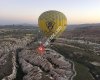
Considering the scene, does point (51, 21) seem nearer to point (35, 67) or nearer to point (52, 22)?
point (52, 22)

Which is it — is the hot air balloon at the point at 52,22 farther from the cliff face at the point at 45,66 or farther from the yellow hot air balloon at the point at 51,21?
the cliff face at the point at 45,66

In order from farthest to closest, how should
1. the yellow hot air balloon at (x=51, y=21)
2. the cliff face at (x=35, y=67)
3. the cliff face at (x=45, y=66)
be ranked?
1. the cliff face at (x=35, y=67)
2. the cliff face at (x=45, y=66)
3. the yellow hot air balloon at (x=51, y=21)

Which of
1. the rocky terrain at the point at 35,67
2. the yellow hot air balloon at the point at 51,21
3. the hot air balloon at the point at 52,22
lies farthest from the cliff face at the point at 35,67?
the yellow hot air balloon at the point at 51,21

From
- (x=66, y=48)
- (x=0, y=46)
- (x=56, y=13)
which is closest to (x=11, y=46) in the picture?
(x=0, y=46)

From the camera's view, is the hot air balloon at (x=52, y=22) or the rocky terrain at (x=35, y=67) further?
the rocky terrain at (x=35, y=67)

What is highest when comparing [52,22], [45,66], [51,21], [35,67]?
[51,21]

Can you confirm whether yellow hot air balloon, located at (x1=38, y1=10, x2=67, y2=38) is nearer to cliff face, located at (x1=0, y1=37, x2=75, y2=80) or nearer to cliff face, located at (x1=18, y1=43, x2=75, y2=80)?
cliff face, located at (x1=18, y1=43, x2=75, y2=80)

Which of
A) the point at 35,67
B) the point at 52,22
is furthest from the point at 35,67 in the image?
the point at 52,22

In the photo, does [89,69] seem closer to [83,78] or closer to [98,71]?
[98,71]
